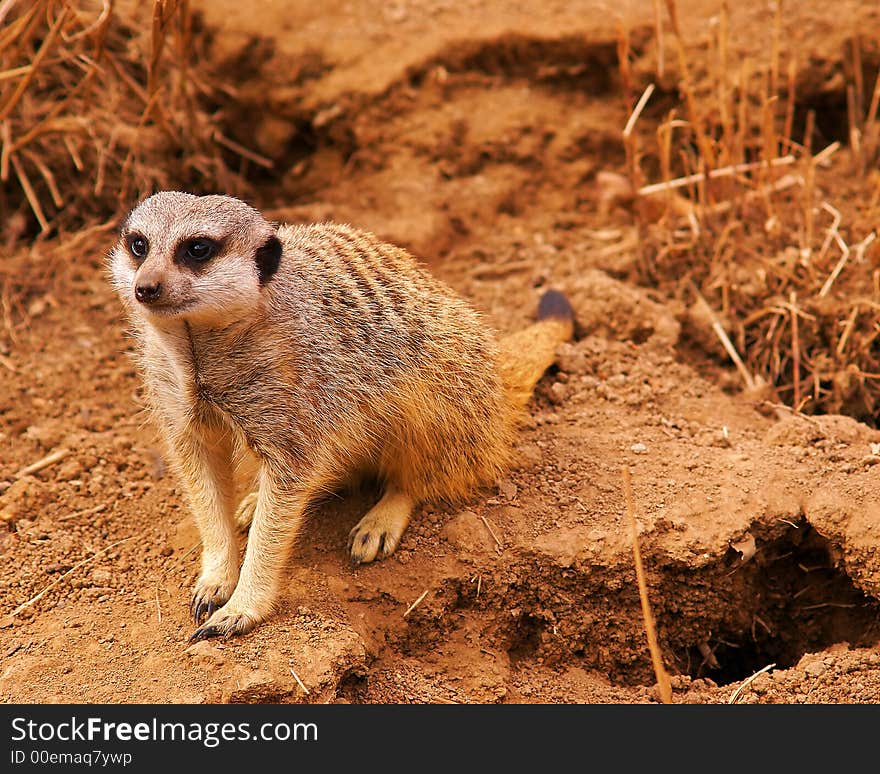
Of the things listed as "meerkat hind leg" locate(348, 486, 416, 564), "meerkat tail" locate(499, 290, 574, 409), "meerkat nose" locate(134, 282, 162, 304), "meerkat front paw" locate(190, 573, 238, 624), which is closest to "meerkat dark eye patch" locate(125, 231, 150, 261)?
"meerkat nose" locate(134, 282, 162, 304)

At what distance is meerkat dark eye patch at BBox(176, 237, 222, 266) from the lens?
2354 mm

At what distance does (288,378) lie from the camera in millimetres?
2590

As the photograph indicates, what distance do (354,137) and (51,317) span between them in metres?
1.39

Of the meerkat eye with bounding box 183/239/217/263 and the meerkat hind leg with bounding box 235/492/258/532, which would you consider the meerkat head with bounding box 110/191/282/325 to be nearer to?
the meerkat eye with bounding box 183/239/217/263

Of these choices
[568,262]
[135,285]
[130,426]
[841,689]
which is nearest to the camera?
[135,285]

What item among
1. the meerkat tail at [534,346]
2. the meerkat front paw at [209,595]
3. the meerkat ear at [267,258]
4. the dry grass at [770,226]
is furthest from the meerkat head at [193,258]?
the dry grass at [770,226]

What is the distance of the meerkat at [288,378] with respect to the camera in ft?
7.94

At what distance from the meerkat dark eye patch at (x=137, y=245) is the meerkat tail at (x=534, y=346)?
3.79ft

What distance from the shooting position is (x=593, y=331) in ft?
11.9

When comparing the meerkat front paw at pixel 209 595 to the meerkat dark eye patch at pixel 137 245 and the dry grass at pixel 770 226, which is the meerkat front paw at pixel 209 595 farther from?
the dry grass at pixel 770 226

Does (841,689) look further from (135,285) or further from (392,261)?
(135,285)

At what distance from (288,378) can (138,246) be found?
0.46 metres

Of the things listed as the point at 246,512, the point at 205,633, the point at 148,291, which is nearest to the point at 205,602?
the point at 205,633

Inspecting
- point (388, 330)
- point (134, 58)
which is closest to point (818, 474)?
point (388, 330)
